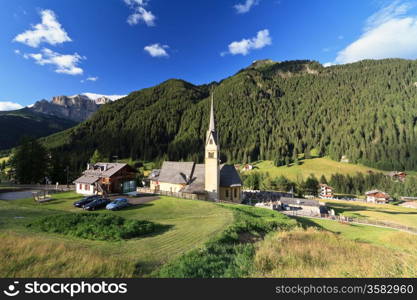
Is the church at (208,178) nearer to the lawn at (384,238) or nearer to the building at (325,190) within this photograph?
Answer: the lawn at (384,238)

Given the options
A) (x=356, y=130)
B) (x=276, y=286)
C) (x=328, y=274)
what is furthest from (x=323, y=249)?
(x=356, y=130)

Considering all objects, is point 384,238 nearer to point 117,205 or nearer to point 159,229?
point 159,229

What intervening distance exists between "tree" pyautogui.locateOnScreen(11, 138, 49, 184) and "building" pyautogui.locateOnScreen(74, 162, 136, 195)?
71.9 ft

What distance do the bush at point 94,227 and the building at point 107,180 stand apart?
22.9 m

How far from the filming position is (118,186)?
39719 mm

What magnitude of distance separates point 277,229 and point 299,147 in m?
178

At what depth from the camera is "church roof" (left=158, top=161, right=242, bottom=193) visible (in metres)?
42.4

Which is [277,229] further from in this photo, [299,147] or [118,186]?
[299,147]

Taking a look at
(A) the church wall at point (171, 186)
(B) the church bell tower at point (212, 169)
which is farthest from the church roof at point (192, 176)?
(B) the church bell tower at point (212, 169)

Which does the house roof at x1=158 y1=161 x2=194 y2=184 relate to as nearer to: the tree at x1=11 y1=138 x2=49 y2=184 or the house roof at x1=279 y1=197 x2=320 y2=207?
the house roof at x1=279 y1=197 x2=320 y2=207

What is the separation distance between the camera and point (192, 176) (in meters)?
45.1

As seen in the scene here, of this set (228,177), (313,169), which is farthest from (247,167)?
(228,177)

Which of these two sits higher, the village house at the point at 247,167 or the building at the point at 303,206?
the village house at the point at 247,167

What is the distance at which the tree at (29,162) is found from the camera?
49.6m
